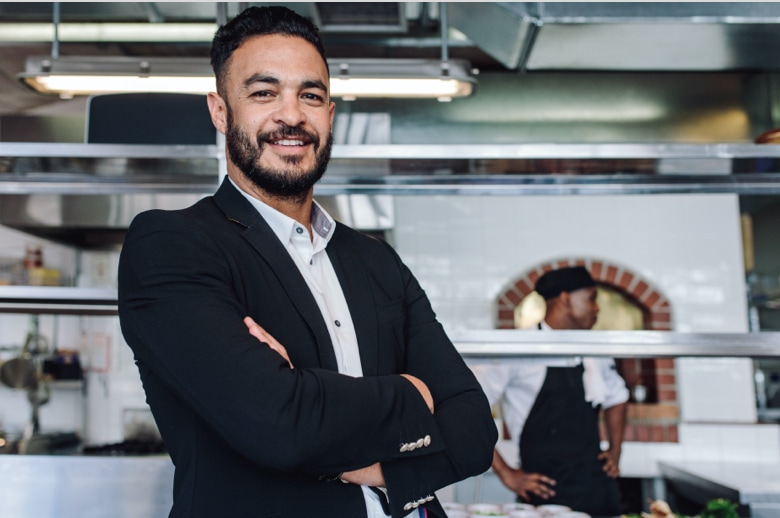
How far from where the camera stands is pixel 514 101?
5613 millimetres

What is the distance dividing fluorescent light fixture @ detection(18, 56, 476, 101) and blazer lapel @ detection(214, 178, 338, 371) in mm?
1992

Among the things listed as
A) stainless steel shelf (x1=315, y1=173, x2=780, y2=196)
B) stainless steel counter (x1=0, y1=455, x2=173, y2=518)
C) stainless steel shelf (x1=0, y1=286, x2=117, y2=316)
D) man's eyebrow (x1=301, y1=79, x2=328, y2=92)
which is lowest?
stainless steel counter (x1=0, y1=455, x2=173, y2=518)

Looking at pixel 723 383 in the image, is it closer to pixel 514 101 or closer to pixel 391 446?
pixel 514 101

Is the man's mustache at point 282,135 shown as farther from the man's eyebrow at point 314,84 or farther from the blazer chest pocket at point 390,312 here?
the blazer chest pocket at point 390,312

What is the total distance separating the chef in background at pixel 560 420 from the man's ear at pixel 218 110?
210 cm

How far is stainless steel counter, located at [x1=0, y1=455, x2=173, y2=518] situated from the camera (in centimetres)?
195

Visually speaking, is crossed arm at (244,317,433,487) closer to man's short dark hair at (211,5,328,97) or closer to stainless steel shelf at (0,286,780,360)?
man's short dark hair at (211,5,328,97)

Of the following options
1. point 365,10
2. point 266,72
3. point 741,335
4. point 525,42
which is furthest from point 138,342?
point 365,10

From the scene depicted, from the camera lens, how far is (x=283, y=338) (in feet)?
3.66

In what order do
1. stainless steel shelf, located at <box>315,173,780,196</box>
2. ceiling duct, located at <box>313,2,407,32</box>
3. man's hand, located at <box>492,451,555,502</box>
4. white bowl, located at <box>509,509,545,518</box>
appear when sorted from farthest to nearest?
1. ceiling duct, located at <box>313,2,407,32</box>
2. man's hand, located at <box>492,451,555,502</box>
3. stainless steel shelf, located at <box>315,173,780,196</box>
4. white bowl, located at <box>509,509,545,518</box>

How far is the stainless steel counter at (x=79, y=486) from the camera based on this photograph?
1.95 metres

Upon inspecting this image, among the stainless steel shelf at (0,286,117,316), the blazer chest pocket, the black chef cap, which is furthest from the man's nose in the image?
the black chef cap

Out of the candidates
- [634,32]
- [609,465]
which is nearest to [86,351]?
[609,465]

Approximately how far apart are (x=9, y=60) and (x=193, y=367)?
4.98 m
